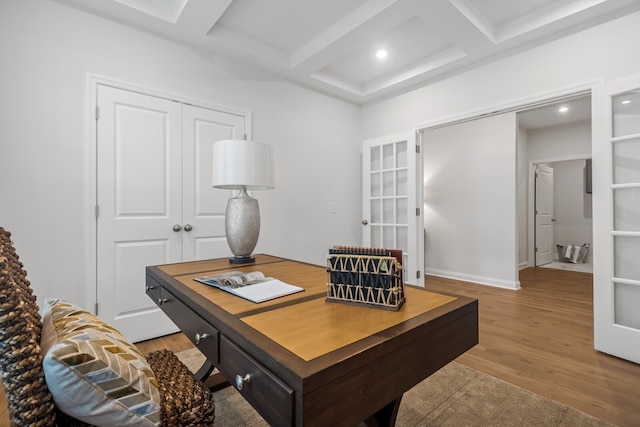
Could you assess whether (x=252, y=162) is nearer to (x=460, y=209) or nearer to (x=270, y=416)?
(x=270, y=416)

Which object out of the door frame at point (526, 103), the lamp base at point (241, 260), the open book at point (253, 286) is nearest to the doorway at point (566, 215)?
the door frame at point (526, 103)

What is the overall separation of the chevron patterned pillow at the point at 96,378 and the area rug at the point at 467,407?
970 mm

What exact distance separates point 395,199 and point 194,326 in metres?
3.02

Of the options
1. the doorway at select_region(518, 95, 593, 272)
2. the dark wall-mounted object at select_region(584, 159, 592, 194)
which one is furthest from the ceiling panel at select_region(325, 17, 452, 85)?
the dark wall-mounted object at select_region(584, 159, 592, 194)

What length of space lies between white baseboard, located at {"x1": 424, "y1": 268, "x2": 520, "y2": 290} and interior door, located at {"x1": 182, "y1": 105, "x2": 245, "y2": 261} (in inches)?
136

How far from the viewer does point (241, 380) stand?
74 cm

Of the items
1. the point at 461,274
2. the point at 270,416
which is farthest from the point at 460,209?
the point at 270,416

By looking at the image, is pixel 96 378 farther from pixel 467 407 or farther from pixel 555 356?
pixel 555 356

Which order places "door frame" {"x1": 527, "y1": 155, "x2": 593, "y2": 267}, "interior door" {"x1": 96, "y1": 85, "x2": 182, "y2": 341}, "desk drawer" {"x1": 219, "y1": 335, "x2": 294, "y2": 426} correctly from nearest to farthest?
"desk drawer" {"x1": 219, "y1": 335, "x2": 294, "y2": 426}, "interior door" {"x1": 96, "y1": 85, "x2": 182, "y2": 341}, "door frame" {"x1": 527, "y1": 155, "x2": 593, "y2": 267}

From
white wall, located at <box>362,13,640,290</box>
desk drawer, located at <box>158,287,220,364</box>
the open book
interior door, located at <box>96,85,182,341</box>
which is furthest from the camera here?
interior door, located at <box>96,85,182,341</box>

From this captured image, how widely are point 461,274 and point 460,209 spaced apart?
3.22 feet

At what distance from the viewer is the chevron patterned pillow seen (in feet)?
2.04

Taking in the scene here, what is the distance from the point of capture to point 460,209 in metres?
4.73

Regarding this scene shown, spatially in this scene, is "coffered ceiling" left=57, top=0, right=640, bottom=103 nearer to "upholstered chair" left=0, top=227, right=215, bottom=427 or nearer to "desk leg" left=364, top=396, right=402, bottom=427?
"upholstered chair" left=0, top=227, right=215, bottom=427
